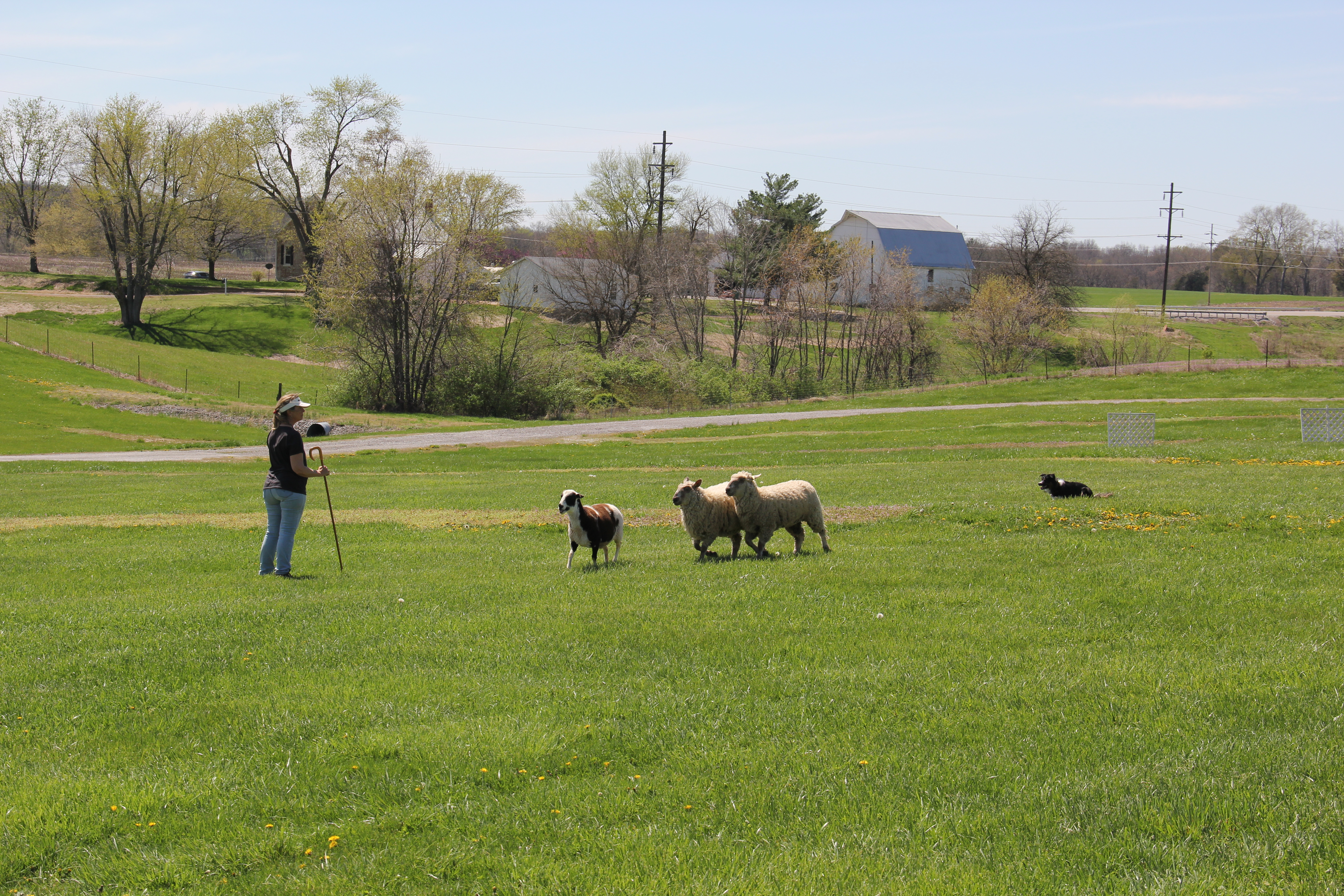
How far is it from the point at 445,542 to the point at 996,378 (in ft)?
189

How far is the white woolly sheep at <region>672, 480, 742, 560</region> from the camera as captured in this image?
Result: 13.7 meters

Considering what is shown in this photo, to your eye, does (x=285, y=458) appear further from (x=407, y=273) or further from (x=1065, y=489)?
(x=407, y=273)

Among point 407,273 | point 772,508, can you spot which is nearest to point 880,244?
point 407,273

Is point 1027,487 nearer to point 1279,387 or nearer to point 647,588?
point 647,588

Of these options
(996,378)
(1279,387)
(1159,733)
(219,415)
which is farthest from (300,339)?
(1159,733)

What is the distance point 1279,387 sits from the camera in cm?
5172

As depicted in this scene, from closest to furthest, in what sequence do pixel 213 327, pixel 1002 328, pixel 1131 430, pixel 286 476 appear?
pixel 286 476 → pixel 1131 430 → pixel 1002 328 → pixel 213 327

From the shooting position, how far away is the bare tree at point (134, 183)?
8006 centimetres

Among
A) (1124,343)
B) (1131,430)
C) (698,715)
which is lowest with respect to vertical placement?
(698,715)

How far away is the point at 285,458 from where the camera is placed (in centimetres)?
1320

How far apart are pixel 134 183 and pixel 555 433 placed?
5459 cm

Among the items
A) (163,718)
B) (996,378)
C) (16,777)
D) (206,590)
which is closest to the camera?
(16,777)

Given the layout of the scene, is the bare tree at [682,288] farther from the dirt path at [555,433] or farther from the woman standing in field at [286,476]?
the woman standing in field at [286,476]

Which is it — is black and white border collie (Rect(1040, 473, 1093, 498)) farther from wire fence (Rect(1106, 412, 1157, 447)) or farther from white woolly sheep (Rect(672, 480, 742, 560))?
wire fence (Rect(1106, 412, 1157, 447))
